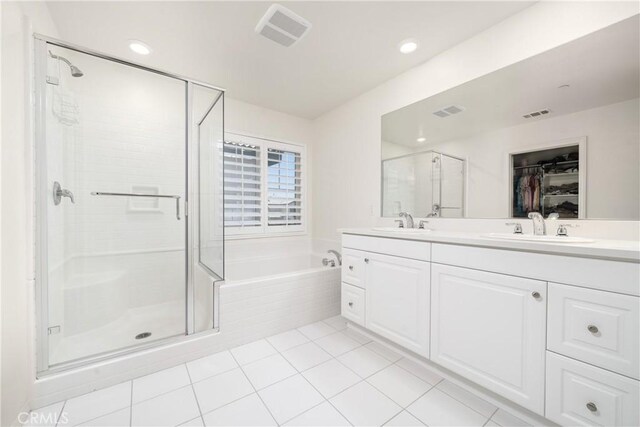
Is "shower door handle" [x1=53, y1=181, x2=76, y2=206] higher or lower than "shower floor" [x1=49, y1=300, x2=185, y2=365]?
higher

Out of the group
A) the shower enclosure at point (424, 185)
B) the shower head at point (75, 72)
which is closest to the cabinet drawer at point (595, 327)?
the shower enclosure at point (424, 185)

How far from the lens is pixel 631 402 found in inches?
33.9

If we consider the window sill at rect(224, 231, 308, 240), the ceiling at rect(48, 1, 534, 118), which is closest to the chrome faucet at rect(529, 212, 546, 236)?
the ceiling at rect(48, 1, 534, 118)

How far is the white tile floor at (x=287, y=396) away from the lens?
3.95ft

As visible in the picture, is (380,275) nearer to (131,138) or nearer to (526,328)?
(526,328)

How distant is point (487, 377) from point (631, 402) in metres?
0.47

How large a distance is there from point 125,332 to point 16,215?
1197mm

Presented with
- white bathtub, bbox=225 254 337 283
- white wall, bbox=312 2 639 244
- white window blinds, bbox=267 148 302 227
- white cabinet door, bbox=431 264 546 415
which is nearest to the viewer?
white cabinet door, bbox=431 264 546 415

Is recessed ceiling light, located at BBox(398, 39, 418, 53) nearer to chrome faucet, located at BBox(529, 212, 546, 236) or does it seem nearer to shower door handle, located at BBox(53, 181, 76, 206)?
chrome faucet, located at BBox(529, 212, 546, 236)

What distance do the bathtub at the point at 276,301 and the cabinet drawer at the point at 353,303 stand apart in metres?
0.31

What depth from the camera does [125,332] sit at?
1946 mm

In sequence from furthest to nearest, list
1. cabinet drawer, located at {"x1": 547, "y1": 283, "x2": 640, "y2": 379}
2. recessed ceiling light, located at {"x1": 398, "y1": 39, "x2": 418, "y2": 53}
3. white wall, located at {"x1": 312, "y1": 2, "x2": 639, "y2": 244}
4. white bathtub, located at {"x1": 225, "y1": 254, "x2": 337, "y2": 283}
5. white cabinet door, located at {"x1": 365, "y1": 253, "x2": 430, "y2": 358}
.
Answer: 1. white bathtub, located at {"x1": 225, "y1": 254, "x2": 337, "y2": 283}
2. recessed ceiling light, located at {"x1": 398, "y1": 39, "x2": 418, "y2": 53}
3. white cabinet door, located at {"x1": 365, "y1": 253, "x2": 430, "y2": 358}
4. white wall, located at {"x1": 312, "y1": 2, "x2": 639, "y2": 244}
5. cabinet drawer, located at {"x1": 547, "y1": 283, "x2": 640, "y2": 379}

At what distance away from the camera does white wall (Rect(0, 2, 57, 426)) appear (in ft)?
3.61

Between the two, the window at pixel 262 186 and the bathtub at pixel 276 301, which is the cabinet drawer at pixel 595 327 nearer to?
the bathtub at pixel 276 301
